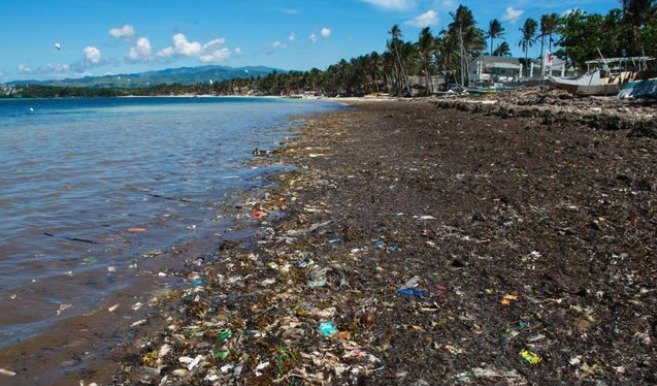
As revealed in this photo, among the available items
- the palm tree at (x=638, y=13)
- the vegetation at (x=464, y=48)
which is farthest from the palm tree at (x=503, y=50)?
the palm tree at (x=638, y=13)

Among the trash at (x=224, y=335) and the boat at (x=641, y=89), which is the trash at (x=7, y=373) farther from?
the boat at (x=641, y=89)

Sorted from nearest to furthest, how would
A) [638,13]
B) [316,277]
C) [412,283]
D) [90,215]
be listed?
[412,283] → [316,277] → [90,215] → [638,13]

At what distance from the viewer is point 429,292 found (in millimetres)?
5496

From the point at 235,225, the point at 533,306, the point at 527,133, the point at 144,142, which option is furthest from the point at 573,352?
the point at 144,142

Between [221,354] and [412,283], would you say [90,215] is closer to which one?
[221,354]

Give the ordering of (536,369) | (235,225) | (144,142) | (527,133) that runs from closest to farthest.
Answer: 1. (536,369)
2. (235,225)
3. (527,133)
4. (144,142)

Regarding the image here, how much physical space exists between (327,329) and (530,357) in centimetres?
192

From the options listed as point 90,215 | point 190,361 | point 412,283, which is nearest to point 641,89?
point 412,283

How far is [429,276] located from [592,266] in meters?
2.11

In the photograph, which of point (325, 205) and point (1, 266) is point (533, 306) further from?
point (1, 266)

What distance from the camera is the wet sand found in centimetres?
412

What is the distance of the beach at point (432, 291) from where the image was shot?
13.5ft

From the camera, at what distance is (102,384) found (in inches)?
158

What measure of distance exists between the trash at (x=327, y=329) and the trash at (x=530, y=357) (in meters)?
1.77
